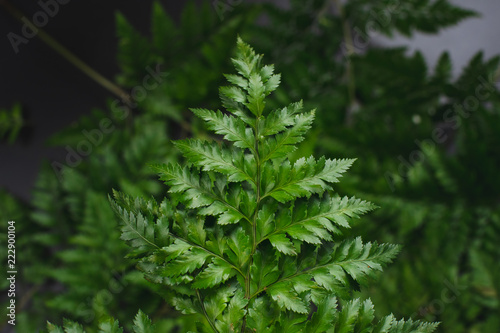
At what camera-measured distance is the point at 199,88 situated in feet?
2.16

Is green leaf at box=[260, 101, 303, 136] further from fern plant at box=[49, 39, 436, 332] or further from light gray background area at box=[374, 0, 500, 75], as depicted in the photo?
light gray background area at box=[374, 0, 500, 75]

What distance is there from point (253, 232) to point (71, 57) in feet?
2.26

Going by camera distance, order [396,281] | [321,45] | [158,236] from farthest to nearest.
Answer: [321,45] → [396,281] → [158,236]

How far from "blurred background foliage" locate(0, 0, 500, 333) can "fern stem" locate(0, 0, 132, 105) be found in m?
0.03

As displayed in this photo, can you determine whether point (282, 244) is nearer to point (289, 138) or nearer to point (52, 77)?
point (289, 138)

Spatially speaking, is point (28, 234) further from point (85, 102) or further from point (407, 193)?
point (407, 193)

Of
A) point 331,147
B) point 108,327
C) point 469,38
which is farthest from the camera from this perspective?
point 469,38

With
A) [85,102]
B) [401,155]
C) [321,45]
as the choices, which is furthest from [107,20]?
[401,155]

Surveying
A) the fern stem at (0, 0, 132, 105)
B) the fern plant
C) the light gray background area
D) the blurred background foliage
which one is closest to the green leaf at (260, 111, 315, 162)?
the fern plant

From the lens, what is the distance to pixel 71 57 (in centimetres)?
75

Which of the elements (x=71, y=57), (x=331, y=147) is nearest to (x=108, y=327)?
(x=331, y=147)

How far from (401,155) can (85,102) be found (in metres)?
0.56

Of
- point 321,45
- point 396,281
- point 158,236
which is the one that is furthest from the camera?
point 321,45

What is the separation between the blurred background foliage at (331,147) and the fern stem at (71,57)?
0.11 ft
